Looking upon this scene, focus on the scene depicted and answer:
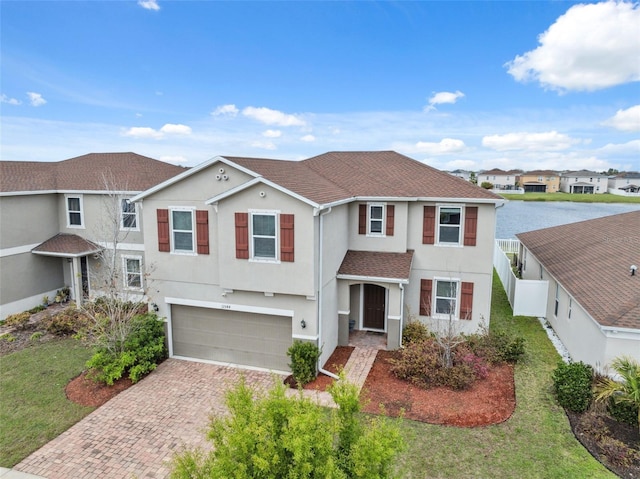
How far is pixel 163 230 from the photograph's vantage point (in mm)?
13625

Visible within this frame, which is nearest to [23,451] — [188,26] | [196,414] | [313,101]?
[196,414]

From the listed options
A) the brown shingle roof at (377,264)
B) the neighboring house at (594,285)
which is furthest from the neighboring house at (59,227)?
the neighboring house at (594,285)

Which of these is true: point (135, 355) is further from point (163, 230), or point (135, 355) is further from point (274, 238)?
point (274, 238)

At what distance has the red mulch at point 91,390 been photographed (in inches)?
452

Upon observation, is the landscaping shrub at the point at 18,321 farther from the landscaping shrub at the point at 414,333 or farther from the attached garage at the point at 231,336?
the landscaping shrub at the point at 414,333

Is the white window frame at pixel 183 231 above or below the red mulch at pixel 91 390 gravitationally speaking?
above

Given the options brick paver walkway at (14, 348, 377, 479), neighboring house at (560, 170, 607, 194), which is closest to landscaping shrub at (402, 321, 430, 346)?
brick paver walkway at (14, 348, 377, 479)

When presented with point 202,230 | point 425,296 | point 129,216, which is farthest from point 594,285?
point 129,216

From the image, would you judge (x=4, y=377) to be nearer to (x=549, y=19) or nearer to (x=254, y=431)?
(x=254, y=431)

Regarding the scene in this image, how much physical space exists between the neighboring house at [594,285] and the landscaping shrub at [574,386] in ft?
2.19

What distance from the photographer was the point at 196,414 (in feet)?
35.4

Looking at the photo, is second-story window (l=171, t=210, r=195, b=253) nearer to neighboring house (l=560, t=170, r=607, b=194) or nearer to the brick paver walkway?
the brick paver walkway

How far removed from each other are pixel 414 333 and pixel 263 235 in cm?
673

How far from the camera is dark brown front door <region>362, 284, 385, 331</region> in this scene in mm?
16281
